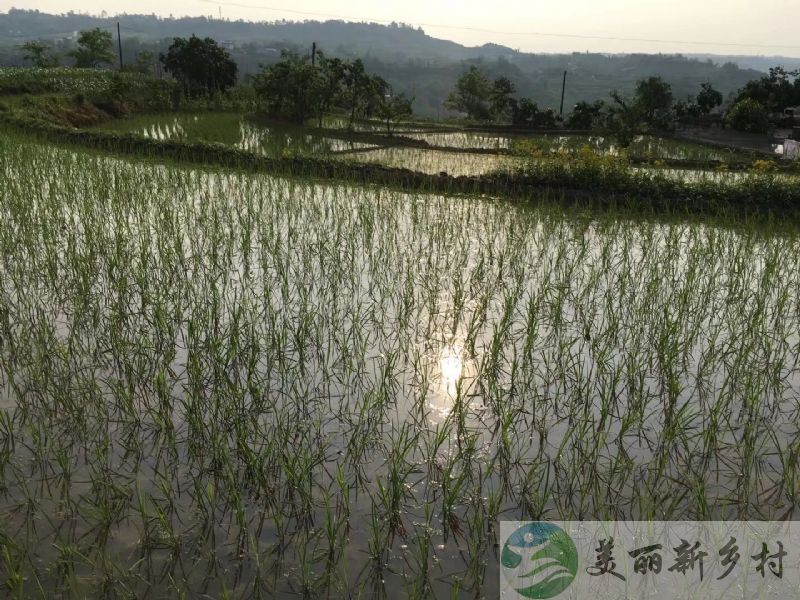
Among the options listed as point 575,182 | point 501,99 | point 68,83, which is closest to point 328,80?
point 501,99

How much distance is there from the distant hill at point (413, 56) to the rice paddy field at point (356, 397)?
81.5ft

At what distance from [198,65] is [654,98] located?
41.1 ft

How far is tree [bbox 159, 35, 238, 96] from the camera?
1866 centimetres

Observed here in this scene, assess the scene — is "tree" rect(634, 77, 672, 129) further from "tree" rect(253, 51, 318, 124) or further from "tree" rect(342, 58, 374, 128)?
"tree" rect(253, 51, 318, 124)

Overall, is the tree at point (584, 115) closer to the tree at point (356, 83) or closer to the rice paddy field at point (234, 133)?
the tree at point (356, 83)

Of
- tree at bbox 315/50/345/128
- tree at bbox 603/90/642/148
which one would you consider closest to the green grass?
tree at bbox 315/50/345/128

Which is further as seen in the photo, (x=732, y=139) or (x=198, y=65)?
(x=198, y=65)

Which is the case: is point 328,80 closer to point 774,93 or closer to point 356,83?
point 356,83

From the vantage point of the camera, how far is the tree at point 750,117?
A: 14.1m

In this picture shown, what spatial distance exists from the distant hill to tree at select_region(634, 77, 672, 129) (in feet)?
54.7

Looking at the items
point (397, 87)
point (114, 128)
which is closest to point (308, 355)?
point (114, 128)

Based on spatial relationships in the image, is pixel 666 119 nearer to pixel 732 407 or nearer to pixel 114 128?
pixel 114 128

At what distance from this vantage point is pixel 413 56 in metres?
119

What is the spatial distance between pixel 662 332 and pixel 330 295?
6.69ft
